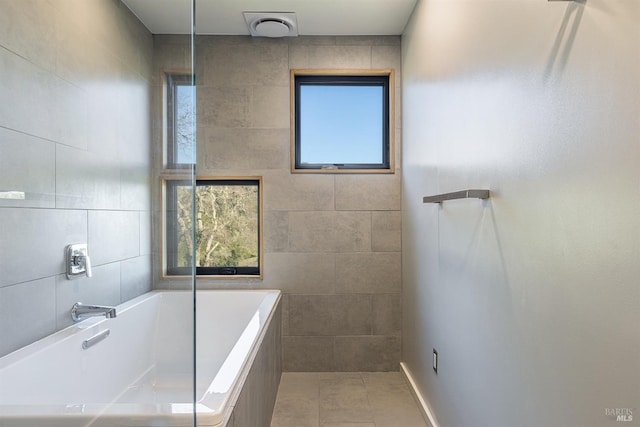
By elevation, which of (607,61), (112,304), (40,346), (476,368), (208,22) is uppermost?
(208,22)

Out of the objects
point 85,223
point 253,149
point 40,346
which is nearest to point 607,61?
point 85,223

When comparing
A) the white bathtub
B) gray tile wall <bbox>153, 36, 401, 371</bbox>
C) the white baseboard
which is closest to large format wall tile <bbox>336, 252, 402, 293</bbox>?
gray tile wall <bbox>153, 36, 401, 371</bbox>

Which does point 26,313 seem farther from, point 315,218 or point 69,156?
point 315,218

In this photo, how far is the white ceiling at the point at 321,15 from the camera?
2506 mm

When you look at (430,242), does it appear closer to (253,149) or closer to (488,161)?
(488,161)

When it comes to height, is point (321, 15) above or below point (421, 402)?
above

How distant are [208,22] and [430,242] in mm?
2107

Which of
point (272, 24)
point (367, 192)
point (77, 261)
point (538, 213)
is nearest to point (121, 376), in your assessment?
point (77, 261)

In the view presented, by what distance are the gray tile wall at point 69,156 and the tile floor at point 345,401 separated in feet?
4.68

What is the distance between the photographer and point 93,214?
1.39m

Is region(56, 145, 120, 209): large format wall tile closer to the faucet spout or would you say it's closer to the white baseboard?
the faucet spout

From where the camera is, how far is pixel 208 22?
9.02 feet

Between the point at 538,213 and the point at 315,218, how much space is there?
6.53 feet

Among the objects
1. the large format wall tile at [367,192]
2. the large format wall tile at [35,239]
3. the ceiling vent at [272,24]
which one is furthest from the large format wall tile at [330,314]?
the ceiling vent at [272,24]
